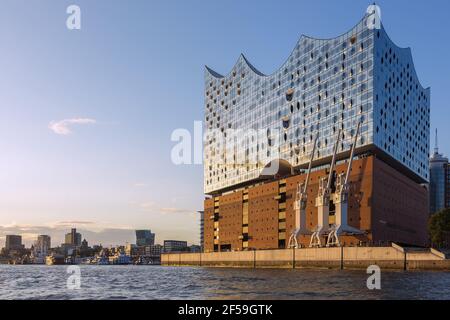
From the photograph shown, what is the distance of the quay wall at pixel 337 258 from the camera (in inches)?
3184

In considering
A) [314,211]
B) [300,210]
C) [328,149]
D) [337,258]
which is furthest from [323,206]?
[328,149]

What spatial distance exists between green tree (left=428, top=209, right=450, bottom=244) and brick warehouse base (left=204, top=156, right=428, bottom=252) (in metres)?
3.52

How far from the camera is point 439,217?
13175 centimetres

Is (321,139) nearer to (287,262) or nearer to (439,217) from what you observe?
(287,262)

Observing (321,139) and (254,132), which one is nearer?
(321,139)

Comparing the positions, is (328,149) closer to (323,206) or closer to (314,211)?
(314,211)

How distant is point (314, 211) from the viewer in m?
110

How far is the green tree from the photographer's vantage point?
422ft

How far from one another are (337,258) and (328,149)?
25743 millimetres

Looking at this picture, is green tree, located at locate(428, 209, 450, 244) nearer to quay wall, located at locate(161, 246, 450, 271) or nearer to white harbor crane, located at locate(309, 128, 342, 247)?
white harbor crane, located at locate(309, 128, 342, 247)

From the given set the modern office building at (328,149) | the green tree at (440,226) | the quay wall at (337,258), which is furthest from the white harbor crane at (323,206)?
the green tree at (440,226)

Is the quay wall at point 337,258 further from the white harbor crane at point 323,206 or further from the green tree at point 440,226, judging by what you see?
the green tree at point 440,226
